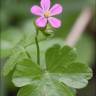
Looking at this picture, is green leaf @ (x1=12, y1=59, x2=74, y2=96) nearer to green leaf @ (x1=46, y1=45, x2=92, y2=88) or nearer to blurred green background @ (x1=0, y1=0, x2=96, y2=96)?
green leaf @ (x1=46, y1=45, x2=92, y2=88)

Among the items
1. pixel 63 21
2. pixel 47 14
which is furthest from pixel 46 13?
pixel 63 21

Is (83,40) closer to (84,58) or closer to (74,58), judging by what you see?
(84,58)

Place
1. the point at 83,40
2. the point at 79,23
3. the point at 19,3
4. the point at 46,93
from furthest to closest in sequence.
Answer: the point at 19,3, the point at 83,40, the point at 79,23, the point at 46,93

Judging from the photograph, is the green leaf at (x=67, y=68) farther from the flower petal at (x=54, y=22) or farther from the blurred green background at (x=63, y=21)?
the blurred green background at (x=63, y=21)

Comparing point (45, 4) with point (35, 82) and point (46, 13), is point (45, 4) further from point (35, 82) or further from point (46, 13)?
point (35, 82)

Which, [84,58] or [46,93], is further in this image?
[84,58]

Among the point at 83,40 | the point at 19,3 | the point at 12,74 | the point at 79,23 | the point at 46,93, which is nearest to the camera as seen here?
the point at 46,93

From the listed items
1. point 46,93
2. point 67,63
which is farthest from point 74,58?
point 46,93
